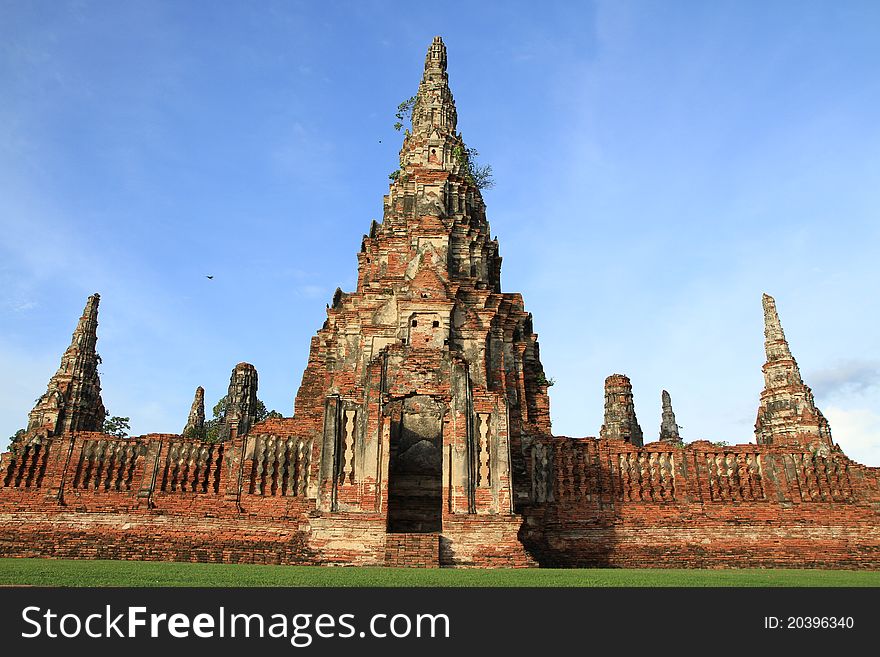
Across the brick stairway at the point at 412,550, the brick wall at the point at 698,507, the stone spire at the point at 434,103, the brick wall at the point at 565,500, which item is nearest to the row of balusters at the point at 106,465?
the brick wall at the point at 565,500

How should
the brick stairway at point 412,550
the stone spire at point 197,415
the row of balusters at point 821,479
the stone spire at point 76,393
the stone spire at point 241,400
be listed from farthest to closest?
the stone spire at point 197,415, the stone spire at point 241,400, the stone spire at point 76,393, the row of balusters at point 821,479, the brick stairway at point 412,550

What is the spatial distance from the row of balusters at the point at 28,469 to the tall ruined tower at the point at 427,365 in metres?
6.73

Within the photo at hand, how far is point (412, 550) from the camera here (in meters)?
12.7

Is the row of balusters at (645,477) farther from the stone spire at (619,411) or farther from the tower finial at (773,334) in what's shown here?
the tower finial at (773,334)

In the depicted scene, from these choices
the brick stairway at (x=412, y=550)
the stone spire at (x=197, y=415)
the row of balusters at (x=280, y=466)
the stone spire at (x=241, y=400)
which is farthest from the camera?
the stone spire at (x=197, y=415)

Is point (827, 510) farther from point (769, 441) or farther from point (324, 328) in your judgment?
point (324, 328)

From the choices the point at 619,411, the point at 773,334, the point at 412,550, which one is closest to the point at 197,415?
the point at 619,411

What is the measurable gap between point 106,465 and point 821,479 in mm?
19131

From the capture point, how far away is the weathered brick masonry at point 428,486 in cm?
1390

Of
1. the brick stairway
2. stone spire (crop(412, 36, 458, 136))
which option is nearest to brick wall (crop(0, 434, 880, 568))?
the brick stairway
